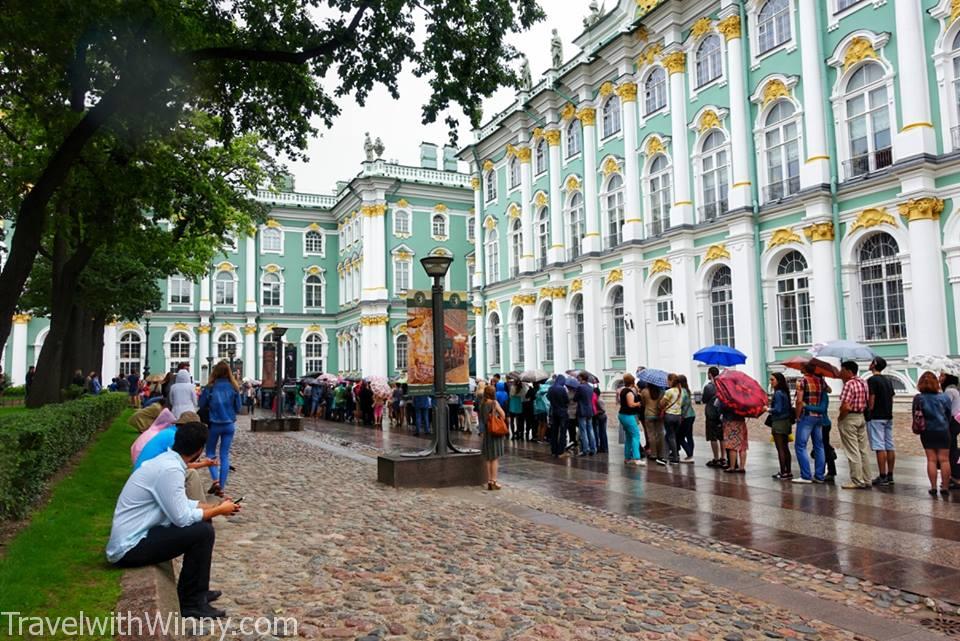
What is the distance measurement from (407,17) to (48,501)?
8294mm

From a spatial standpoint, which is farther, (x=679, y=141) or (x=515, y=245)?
(x=515, y=245)

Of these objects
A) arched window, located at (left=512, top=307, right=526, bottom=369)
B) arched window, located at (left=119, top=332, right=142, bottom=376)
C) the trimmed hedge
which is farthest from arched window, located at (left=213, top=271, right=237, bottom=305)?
the trimmed hedge

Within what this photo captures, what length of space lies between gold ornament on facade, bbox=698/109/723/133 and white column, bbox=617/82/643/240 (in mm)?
3557

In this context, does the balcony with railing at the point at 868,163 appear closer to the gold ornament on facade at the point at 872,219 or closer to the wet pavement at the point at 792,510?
the gold ornament on facade at the point at 872,219

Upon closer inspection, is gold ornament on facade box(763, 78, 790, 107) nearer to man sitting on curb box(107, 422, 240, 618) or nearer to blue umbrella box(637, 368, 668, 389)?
blue umbrella box(637, 368, 668, 389)

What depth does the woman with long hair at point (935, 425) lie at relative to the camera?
918cm

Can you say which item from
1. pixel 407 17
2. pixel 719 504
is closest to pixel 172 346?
pixel 407 17

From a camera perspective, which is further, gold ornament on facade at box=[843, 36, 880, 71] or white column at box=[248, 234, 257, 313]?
white column at box=[248, 234, 257, 313]

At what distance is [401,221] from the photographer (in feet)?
170

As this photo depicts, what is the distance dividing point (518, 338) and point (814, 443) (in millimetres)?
27129

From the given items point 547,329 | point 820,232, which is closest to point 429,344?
point 820,232

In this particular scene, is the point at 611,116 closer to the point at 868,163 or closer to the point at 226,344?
the point at 868,163

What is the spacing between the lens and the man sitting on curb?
4.73 meters

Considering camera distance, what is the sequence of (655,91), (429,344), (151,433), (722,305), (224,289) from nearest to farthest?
1. (151,433)
2. (429,344)
3. (722,305)
4. (655,91)
5. (224,289)
